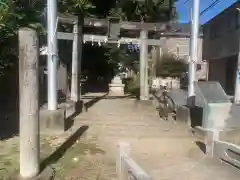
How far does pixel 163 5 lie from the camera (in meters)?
21.0

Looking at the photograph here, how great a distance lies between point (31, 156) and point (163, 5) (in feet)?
55.5

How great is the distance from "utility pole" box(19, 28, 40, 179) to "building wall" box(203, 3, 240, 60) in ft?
52.8

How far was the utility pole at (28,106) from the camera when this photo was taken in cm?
578

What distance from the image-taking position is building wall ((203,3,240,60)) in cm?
2096

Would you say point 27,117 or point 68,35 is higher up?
point 68,35

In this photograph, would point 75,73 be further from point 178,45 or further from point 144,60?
Answer: point 178,45

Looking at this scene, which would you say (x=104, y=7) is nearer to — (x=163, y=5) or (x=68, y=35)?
(x=163, y=5)

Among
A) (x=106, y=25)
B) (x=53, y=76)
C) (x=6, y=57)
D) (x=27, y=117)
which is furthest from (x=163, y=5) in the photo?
(x=27, y=117)

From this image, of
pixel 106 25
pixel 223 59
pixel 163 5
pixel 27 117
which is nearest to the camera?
pixel 27 117

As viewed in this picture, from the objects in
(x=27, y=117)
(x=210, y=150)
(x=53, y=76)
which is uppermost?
(x=53, y=76)

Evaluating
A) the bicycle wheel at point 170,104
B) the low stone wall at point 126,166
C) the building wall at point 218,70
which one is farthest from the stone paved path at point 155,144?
the building wall at point 218,70

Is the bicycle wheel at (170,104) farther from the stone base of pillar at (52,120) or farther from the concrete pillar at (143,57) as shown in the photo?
the stone base of pillar at (52,120)

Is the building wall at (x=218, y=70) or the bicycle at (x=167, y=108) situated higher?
the building wall at (x=218, y=70)

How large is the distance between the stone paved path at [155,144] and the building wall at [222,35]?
948 cm
